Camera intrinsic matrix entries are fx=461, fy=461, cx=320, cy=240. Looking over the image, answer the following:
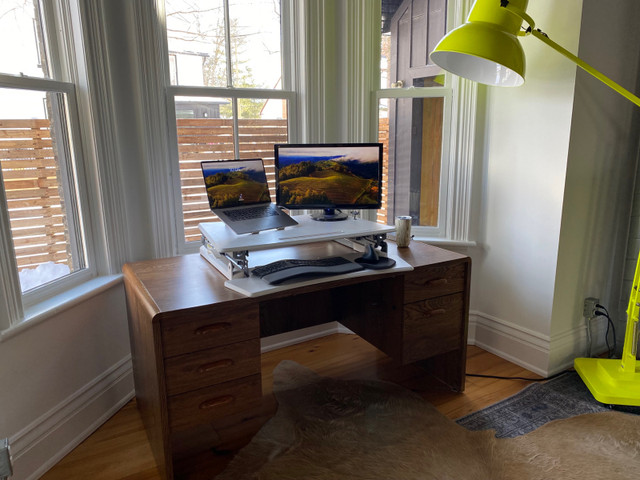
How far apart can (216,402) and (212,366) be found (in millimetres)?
132

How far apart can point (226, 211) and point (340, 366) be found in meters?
1.04

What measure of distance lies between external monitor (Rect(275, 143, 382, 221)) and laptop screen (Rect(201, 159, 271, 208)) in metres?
0.10

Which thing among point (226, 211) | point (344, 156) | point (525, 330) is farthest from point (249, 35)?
point (525, 330)

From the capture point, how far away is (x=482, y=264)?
8.48 ft

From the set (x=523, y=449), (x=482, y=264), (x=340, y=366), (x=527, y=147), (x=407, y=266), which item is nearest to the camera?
(x=523, y=449)

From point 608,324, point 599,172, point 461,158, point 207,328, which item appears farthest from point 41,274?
point 608,324

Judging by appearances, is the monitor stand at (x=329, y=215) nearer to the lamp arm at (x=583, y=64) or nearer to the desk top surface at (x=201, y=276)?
the desk top surface at (x=201, y=276)

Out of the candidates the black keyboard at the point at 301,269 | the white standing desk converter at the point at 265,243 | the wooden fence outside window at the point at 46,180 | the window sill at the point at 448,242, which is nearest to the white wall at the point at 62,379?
the wooden fence outside window at the point at 46,180

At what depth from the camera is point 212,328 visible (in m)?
1.53

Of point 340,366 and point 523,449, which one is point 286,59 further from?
point 523,449

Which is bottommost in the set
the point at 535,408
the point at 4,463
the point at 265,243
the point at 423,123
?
the point at 535,408

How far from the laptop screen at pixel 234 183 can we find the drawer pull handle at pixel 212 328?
0.56 metres

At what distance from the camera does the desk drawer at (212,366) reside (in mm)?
1491

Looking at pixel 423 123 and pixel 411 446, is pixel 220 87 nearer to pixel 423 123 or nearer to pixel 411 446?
pixel 423 123
